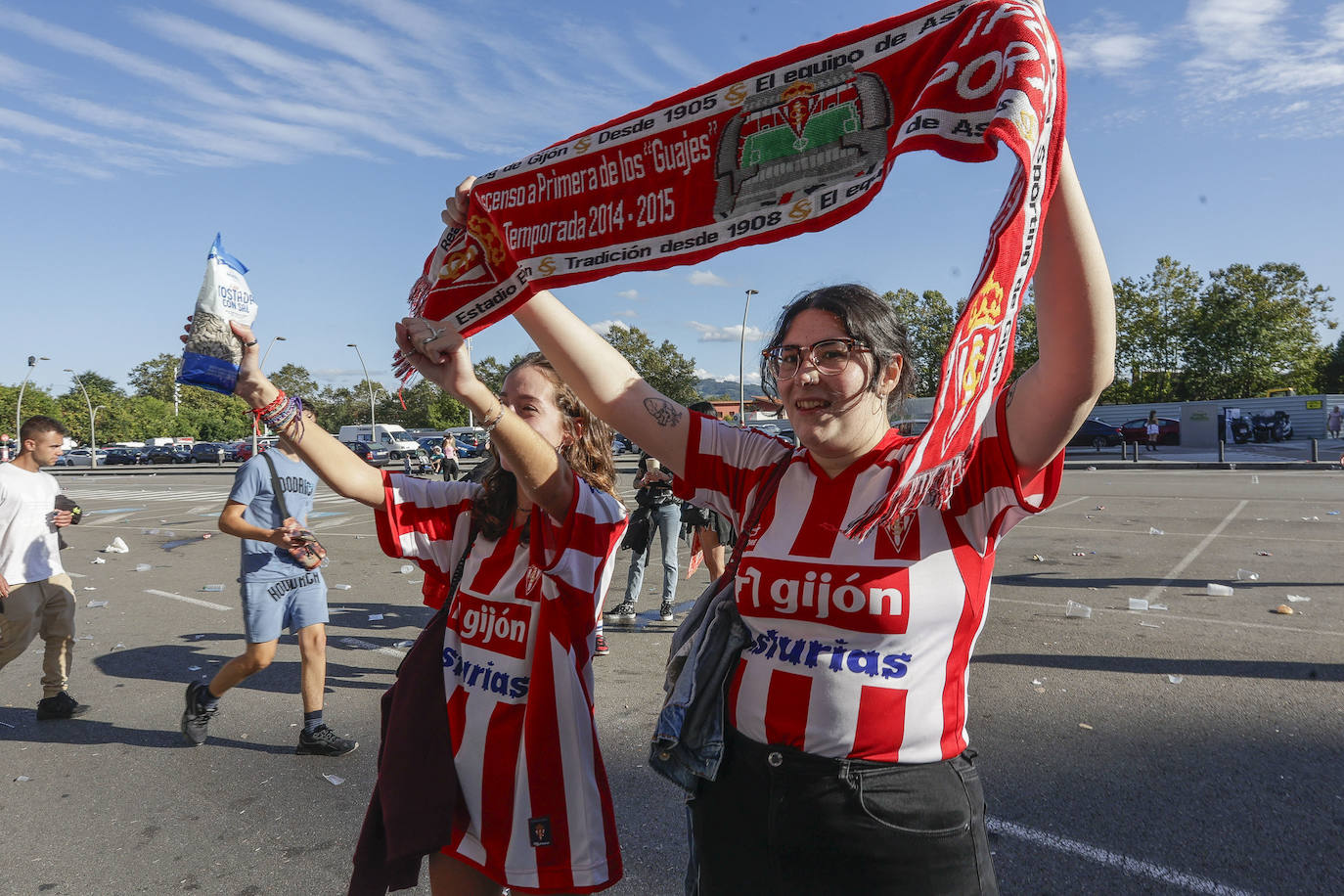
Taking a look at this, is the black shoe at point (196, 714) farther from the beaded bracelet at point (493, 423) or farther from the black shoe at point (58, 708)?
the beaded bracelet at point (493, 423)

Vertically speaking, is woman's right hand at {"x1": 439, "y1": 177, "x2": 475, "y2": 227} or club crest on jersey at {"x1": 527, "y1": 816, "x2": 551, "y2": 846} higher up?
woman's right hand at {"x1": 439, "y1": 177, "x2": 475, "y2": 227}

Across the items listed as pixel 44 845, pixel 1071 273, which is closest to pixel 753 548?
pixel 1071 273

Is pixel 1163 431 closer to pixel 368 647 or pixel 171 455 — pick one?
pixel 368 647

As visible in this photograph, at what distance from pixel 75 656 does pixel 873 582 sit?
7.42 metres

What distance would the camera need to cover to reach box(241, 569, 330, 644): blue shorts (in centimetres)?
468

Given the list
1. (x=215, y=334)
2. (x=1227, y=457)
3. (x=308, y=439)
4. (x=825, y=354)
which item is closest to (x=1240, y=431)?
(x=1227, y=457)

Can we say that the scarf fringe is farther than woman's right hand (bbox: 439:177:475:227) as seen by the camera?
No

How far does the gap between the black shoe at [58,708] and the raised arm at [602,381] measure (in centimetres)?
516

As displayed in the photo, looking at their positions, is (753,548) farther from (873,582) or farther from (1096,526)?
(1096,526)

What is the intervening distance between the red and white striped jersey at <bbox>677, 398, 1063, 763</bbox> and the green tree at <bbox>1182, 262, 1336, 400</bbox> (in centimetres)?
5025

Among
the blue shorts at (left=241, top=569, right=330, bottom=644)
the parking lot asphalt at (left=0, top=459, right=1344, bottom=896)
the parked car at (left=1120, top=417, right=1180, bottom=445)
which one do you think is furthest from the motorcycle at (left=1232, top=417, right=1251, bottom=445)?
the blue shorts at (left=241, top=569, right=330, bottom=644)

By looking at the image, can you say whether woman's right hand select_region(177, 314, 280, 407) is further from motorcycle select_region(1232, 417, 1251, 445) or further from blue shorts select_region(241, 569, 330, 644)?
motorcycle select_region(1232, 417, 1251, 445)

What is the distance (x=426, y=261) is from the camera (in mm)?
2322

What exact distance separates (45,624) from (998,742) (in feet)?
20.1
